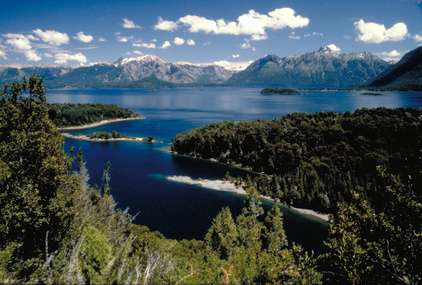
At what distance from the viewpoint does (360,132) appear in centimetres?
7462

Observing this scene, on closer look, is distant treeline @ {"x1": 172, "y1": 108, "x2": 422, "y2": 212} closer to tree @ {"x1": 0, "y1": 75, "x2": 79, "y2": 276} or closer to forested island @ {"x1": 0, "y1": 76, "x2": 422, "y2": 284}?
forested island @ {"x1": 0, "y1": 76, "x2": 422, "y2": 284}

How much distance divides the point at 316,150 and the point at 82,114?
140166 millimetres

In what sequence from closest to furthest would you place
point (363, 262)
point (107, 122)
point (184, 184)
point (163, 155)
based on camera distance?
point (363, 262) < point (184, 184) < point (163, 155) < point (107, 122)

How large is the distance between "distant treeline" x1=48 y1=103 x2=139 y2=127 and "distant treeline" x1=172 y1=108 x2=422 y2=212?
292ft

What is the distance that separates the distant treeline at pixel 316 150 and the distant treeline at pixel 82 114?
89089mm

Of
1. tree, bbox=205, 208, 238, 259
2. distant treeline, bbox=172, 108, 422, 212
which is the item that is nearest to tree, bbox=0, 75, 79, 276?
tree, bbox=205, 208, 238, 259

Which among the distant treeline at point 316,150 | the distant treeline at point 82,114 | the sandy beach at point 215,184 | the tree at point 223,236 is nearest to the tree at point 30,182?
the tree at point 223,236

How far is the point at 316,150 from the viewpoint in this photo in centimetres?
7506

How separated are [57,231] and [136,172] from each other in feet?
209

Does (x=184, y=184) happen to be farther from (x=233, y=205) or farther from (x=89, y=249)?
(x=89, y=249)

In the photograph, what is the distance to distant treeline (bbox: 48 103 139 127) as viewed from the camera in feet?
499

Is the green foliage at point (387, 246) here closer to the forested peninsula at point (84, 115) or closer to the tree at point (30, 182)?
the tree at point (30, 182)

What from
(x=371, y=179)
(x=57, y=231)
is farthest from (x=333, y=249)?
(x=371, y=179)

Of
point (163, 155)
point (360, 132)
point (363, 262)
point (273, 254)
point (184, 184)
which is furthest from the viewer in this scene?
point (163, 155)
